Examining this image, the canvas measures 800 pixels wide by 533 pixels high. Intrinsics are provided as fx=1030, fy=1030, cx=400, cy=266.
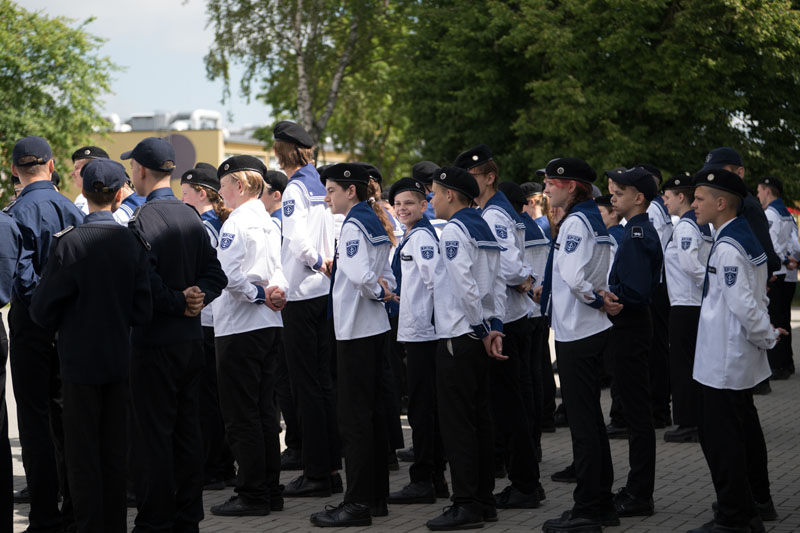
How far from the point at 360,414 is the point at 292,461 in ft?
7.21

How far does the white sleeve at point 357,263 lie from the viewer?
22.9ft

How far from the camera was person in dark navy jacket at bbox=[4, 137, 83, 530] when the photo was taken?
662 centimetres

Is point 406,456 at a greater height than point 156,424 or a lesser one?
lesser

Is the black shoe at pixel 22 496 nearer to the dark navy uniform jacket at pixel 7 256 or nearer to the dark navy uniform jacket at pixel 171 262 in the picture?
the dark navy uniform jacket at pixel 7 256

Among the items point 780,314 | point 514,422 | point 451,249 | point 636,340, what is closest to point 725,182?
point 636,340

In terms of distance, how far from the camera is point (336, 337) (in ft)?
23.5

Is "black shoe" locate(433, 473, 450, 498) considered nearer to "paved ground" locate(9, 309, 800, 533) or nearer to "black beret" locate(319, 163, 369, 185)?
"paved ground" locate(9, 309, 800, 533)

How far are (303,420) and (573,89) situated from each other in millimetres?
20425

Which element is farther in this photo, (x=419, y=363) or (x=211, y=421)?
(x=211, y=421)

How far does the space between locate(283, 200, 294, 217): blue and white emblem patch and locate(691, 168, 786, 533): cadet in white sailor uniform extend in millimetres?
3125

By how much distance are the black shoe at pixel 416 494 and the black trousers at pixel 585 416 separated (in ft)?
4.36

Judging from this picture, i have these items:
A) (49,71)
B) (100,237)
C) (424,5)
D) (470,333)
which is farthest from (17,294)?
(49,71)

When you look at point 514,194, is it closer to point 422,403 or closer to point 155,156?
point 422,403

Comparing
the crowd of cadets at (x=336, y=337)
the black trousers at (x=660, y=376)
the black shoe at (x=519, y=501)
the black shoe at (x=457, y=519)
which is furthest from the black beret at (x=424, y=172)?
the black shoe at (x=457, y=519)
